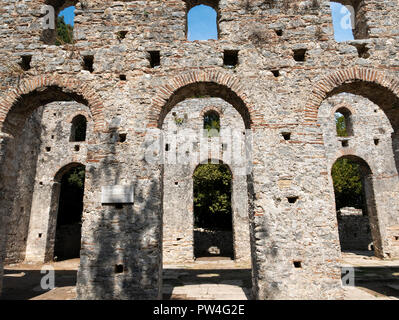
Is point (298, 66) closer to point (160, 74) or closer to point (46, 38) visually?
point (160, 74)

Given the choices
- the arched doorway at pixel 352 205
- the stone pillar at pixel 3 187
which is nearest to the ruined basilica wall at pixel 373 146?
the arched doorway at pixel 352 205

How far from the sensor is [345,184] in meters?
17.9

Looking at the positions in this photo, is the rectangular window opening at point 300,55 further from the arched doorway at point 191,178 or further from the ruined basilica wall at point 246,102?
the arched doorway at point 191,178

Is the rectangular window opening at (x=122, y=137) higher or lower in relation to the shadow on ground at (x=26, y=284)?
higher

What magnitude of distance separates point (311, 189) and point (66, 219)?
1435 centimetres

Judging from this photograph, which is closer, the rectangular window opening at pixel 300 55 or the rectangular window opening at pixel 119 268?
the rectangular window opening at pixel 119 268

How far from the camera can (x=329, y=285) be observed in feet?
16.7

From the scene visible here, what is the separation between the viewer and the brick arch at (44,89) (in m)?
6.10

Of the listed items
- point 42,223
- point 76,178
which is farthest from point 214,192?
point 42,223

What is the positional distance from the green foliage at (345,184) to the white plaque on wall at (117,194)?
53.2ft

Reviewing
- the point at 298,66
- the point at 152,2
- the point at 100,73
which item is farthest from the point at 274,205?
the point at 152,2

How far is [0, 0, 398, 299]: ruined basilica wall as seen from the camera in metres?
5.22

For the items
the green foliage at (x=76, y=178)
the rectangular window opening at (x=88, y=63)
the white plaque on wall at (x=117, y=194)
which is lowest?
the white plaque on wall at (x=117, y=194)

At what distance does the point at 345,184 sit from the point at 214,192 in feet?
30.1
